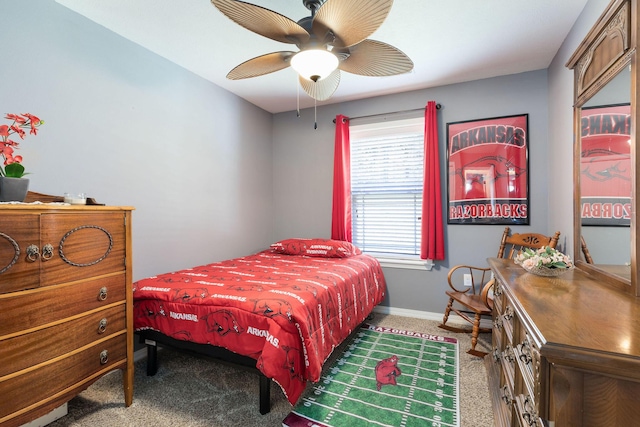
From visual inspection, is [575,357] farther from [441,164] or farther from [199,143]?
[199,143]

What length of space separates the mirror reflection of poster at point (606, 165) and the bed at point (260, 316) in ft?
5.31

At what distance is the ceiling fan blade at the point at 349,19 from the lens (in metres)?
1.35

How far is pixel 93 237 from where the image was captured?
5.32 ft

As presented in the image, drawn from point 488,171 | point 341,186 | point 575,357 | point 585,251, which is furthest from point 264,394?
point 488,171

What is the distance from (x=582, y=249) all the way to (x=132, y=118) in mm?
3310

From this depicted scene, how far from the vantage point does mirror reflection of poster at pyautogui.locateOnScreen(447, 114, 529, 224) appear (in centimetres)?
294

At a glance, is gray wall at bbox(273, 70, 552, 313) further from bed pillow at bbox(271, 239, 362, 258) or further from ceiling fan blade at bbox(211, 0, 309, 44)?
ceiling fan blade at bbox(211, 0, 309, 44)

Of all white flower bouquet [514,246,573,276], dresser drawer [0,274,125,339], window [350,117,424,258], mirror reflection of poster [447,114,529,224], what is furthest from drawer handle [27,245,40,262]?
mirror reflection of poster [447,114,529,224]

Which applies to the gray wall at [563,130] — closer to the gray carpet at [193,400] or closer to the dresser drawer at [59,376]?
the gray carpet at [193,400]

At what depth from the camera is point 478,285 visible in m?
3.10

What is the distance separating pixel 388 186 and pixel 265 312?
2.42m

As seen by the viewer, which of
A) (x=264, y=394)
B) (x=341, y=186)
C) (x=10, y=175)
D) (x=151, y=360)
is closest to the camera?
(x=10, y=175)

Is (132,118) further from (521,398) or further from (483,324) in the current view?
(483,324)

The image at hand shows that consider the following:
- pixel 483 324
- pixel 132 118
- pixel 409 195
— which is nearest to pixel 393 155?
pixel 409 195
